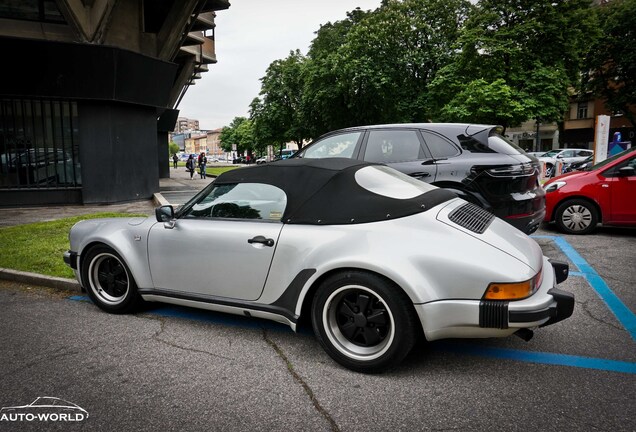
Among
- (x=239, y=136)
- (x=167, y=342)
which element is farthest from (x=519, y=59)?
(x=239, y=136)

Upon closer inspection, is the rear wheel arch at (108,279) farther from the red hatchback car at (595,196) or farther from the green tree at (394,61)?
the green tree at (394,61)

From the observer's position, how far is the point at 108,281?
4.18 metres

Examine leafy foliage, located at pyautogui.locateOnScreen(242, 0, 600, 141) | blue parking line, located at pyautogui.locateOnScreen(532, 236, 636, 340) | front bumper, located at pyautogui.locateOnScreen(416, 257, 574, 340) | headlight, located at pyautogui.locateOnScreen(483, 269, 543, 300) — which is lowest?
blue parking line, located at pyautogui.locateOnScreen(532, 236, 636, 340)

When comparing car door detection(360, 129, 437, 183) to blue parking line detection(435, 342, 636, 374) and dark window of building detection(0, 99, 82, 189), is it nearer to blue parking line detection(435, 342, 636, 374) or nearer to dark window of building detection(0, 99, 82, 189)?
blue parking line detection(435, 342, 636, 374)

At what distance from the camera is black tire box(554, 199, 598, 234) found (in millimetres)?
7527

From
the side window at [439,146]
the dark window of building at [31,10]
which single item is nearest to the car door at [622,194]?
the side window at [439,146]

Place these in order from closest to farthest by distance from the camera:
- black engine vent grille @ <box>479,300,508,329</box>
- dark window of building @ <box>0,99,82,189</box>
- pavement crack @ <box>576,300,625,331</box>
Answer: black engine vent grille @ <box>479,300,508,329</box> → pavement crack @ <box>576,300,625,331</box> → dark window of building @ <box>0,99,82,189</box>

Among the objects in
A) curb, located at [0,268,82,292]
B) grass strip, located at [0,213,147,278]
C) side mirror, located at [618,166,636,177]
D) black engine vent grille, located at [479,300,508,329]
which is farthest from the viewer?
side mirror, located at [618,166,636,177]

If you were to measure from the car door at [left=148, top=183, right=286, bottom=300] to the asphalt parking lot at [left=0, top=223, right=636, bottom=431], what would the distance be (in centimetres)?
45

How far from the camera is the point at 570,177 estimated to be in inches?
301

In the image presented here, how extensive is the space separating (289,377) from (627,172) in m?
6.84

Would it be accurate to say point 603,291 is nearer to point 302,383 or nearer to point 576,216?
point 576,216

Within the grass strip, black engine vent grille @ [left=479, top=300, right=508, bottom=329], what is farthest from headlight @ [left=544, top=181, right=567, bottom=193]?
the grass strip

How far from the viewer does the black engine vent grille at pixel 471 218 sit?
10.0 ft
